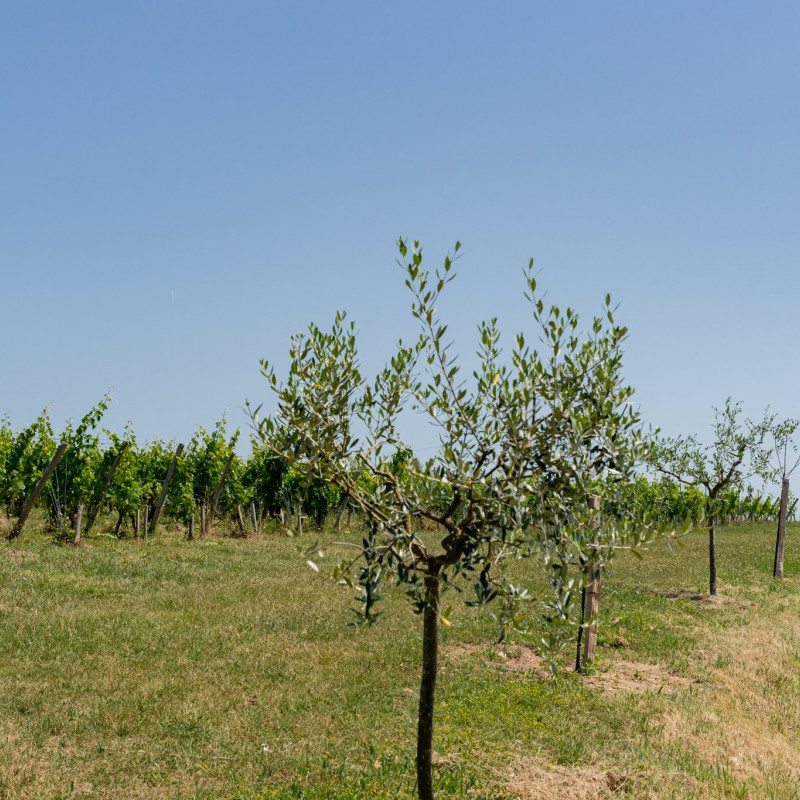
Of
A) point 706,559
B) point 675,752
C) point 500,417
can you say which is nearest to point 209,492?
point 706,559

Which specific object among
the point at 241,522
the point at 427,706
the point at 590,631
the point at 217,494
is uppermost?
the point at 217,494

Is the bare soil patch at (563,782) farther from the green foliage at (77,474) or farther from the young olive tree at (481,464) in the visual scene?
the green foliage at (77,474)

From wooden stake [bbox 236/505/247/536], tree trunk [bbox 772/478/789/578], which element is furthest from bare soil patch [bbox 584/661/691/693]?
wooden stake [bbox 236/505/247/536]

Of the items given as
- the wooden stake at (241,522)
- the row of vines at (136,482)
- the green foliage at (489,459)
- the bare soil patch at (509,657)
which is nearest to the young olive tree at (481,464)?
the green foliage at (489,459)

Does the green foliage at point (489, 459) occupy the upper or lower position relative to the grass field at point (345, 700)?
upper

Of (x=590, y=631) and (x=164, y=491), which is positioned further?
(x=164, y=491)

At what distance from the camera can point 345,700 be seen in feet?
34.9

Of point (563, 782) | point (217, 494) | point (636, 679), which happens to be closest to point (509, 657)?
point (636, 679)

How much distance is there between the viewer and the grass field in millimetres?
8312

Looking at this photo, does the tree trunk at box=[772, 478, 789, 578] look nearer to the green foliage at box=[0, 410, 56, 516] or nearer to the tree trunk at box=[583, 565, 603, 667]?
the tree trunk at box=[583, 565, 603, 667]

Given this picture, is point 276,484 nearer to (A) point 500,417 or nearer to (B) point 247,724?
(B) point 247,724

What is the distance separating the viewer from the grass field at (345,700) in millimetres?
8312

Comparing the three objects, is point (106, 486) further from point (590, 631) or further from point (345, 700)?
point (590, 631)

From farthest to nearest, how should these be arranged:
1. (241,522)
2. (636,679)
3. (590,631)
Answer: (241,522) → (590,631) → (636,679)
